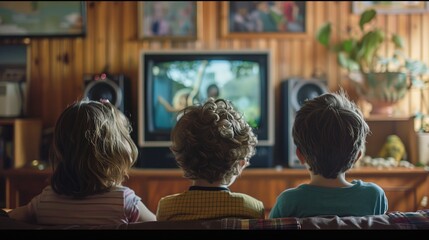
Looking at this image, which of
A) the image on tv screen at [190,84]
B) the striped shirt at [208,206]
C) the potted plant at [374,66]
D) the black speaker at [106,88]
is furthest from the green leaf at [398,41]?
the striped shirt at [208,206]

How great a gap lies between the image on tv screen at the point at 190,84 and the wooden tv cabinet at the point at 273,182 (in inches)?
14.3

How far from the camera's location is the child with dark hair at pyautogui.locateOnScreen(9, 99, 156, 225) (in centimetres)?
140

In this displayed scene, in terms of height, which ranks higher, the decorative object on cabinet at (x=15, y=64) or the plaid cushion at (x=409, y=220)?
the decorative object on cabinet at (x=15, y=64)

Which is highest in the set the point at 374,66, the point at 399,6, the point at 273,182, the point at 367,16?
the point at 399,6

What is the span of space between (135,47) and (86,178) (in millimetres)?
2331

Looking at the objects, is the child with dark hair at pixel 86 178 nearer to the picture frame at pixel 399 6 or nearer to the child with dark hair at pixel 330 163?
the child with dark hair at pixel 330 163

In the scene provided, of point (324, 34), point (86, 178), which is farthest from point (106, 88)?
point (86, 178)

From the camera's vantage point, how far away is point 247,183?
314 cm

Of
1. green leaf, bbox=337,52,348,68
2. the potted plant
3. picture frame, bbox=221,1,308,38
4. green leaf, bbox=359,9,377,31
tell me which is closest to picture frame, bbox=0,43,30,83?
picture frame, bbox=221,1,308,38

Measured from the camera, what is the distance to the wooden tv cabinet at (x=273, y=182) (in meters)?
3.10

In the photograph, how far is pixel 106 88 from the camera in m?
3.31

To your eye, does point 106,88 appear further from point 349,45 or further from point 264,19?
point 349,45

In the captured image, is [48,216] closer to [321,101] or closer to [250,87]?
[321,101]

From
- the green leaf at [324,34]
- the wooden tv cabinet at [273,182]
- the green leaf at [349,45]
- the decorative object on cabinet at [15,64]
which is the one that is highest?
the green leaf at [324,34]
